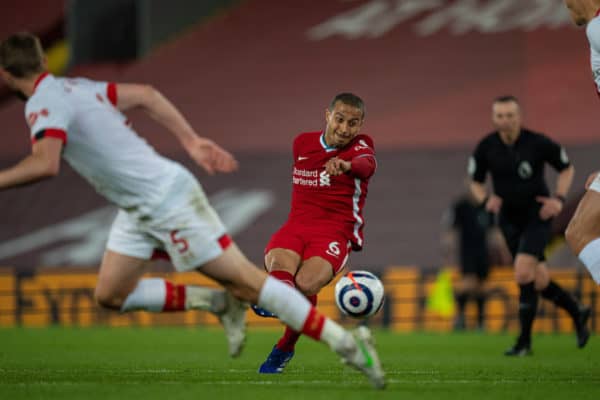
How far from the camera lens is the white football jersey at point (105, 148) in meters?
5.98

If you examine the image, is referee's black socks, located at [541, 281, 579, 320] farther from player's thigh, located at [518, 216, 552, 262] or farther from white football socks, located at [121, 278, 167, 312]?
white football socks, located at [121, 278, 167, 312]

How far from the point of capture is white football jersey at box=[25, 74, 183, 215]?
598 cm

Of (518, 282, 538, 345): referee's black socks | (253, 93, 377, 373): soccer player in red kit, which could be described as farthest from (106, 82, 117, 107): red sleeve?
(518, 282, 538, 345): referee's black socks

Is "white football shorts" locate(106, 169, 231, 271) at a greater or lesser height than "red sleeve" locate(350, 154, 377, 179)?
lesser

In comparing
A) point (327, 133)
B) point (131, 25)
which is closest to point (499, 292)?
point (327, 133)

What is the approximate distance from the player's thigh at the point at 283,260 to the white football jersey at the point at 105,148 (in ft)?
5.49

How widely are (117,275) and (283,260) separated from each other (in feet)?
5.40

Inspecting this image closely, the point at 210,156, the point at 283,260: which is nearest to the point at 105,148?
the point at 210,156

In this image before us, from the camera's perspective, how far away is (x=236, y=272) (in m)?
6.03

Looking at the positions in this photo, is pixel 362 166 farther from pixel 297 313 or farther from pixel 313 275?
pixel 297 313

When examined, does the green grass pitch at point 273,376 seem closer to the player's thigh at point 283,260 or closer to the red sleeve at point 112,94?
the player's thigh at point 283,260

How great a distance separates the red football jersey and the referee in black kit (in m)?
2.47

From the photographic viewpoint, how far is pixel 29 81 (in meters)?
6.01

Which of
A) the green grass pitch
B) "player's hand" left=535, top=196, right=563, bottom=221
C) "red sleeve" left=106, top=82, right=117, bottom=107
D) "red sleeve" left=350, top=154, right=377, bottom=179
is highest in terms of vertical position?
"red sleeve" left=106, top=82, right=117, bottom=107
